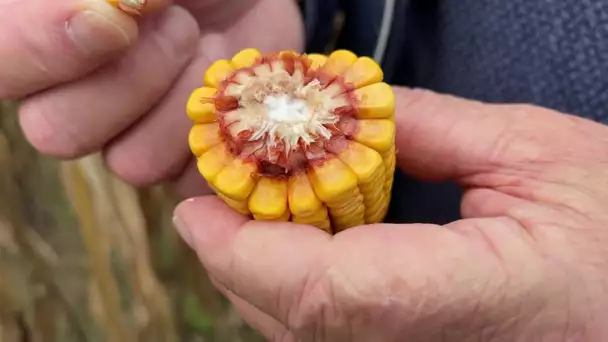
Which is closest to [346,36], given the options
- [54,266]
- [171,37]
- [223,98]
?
[171,37]

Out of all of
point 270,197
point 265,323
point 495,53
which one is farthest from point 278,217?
point 495,53

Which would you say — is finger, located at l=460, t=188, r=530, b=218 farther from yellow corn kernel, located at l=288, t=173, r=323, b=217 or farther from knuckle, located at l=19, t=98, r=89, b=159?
knuckle, located at l=19, t=98, r=89, b=159

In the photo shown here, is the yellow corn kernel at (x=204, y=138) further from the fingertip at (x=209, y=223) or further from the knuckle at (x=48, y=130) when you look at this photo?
the knuckle at (x=48, y=130)

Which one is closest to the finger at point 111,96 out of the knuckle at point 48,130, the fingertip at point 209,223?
the knuckle at point 48,130

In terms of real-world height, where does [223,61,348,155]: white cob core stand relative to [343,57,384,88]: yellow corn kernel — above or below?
below

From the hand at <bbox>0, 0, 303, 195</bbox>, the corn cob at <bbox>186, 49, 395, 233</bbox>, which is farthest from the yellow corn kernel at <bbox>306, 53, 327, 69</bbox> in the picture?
the hand at <bbox>0, 0, 303, 195</bbox>

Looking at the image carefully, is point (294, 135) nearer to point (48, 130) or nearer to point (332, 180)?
point (332, 180)
